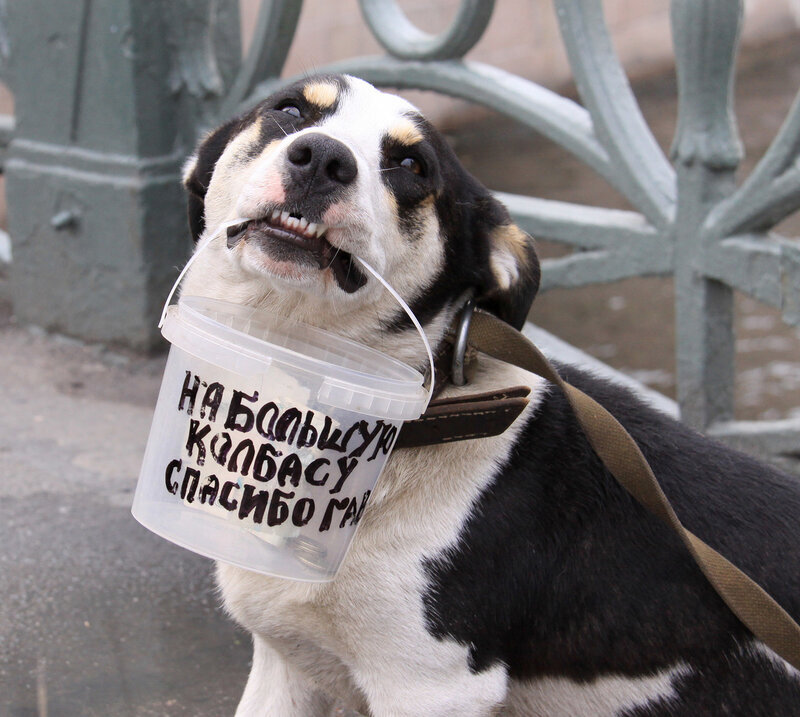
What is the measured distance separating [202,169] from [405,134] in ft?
1.63

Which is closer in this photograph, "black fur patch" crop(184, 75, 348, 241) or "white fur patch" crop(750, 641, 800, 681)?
"white fur patch" crop(750, 641, 800, 681)

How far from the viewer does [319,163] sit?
1.76 metres

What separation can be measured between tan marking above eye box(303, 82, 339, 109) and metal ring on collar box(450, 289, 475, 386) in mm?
445

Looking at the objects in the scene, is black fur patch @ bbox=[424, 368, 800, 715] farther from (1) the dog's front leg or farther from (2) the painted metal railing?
(2) the painted metal railing

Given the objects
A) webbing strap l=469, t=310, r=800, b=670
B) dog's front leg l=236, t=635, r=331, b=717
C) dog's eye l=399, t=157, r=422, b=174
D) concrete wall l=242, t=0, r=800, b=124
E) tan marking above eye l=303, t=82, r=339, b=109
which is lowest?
concrete wall l=242, t=0, r=800, b=124

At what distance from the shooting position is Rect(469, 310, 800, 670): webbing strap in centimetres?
179

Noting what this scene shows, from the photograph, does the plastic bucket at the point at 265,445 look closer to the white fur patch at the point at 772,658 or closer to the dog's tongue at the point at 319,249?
the dog's tongue at the point at 319,249

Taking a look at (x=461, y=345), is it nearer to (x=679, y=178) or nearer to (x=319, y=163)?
(x=319, y=163)

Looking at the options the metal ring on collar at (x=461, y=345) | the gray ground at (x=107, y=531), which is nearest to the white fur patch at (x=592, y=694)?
the metal ring on collar at (x=461, y=345)

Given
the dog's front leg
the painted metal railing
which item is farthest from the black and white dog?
the painted metal railing

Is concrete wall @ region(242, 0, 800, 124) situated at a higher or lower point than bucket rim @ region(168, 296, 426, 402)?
lower

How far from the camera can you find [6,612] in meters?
2.73

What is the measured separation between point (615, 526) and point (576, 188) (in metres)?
5.20

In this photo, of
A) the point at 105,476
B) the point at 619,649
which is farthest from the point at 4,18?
the point at 619,649
